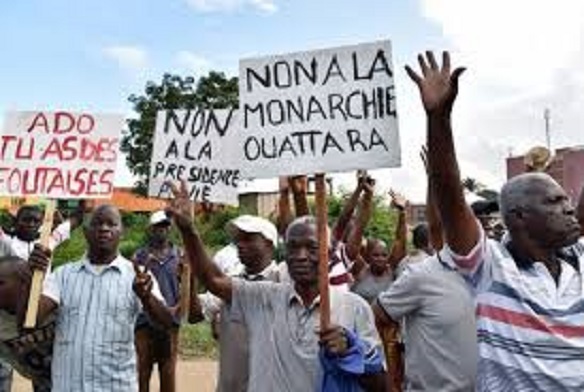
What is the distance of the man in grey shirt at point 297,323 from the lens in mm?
3965

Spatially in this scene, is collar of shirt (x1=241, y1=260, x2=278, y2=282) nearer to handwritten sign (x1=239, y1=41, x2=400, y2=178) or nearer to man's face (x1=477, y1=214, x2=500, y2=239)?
handwritten sign (x1=239, y1=41, x2=400, y2=178)

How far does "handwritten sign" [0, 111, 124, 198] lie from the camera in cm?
563

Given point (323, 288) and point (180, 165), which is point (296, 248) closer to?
point (323, 288)

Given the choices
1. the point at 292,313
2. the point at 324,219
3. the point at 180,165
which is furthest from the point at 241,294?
the point at 180,165

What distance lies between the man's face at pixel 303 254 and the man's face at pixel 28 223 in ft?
11.8

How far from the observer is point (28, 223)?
24.1 feet

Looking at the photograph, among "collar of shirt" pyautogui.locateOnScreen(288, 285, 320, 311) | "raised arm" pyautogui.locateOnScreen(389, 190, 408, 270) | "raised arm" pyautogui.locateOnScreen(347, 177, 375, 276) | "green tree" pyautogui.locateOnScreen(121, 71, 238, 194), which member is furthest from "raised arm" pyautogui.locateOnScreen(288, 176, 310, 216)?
"green tree" pyautogui.locateOnScreen(121, 71, 238, 194)

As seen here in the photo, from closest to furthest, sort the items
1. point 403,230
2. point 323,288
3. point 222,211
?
point 323,288 → point 403,230 → point 222,211

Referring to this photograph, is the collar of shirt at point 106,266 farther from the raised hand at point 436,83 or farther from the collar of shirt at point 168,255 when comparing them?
the collar of shirt at point 168,255

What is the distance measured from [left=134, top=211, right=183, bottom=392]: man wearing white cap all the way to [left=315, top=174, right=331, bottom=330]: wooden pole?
4572mm

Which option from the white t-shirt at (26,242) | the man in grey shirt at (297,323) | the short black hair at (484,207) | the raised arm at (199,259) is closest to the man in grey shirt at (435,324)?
the man in grey shirt at (297,323)

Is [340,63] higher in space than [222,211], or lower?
lower

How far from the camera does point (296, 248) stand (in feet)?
14.1

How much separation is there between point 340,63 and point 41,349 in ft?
7.14
